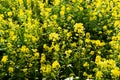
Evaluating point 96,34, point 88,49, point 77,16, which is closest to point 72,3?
point 77,16

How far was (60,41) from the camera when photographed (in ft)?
13.2

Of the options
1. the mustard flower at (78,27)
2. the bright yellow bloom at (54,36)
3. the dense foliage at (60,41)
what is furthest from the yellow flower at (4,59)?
the mustard flower at (78,27)

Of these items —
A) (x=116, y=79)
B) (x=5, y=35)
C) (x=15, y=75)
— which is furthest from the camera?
(x=5, y=35)

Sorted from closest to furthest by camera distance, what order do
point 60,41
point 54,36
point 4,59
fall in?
point 4,59 → point 54,36 → point 60,41

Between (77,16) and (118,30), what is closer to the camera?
(118,30)

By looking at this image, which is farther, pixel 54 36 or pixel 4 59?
pixel 54 36

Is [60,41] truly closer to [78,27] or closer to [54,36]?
[54,36]

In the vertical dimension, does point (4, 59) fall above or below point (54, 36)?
below

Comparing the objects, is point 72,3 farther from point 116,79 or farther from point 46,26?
point 116,79

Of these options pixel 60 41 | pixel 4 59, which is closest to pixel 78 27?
pixel 60 41

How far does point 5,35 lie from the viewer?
4.12m

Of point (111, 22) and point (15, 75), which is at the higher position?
point (111, 22)

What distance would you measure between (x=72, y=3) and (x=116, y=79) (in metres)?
1.53

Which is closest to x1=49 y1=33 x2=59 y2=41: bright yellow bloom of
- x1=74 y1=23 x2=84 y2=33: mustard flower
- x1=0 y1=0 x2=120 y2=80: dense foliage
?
x1=0 y1=0 x2=120 y2=80: dense foliage
